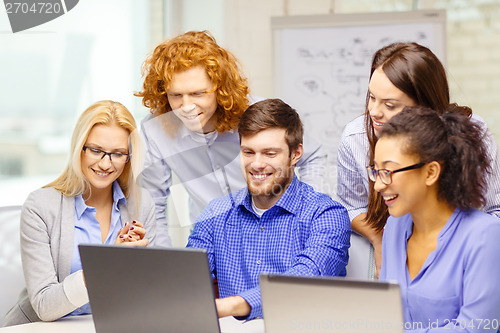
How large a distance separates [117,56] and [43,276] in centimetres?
195

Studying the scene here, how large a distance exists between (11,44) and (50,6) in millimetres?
301

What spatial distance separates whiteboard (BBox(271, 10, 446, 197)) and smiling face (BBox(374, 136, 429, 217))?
6.07 ft

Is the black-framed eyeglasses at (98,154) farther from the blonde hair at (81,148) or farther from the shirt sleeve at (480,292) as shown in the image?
the shirt sleeve at (480,292)

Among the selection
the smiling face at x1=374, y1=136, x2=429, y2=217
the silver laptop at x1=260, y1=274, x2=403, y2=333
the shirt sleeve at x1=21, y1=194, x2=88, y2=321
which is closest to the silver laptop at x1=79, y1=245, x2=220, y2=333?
the silver laptop at x1=260, y1=274, x2=403, y2=333

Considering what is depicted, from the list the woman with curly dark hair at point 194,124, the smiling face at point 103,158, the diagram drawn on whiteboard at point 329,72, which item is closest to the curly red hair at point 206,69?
the woman with curly dark hair at point 194,124

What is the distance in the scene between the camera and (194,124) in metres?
2.02

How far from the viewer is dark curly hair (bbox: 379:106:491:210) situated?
1.32 metres

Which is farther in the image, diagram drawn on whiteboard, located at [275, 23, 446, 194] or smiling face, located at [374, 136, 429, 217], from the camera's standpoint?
diagram drawn on whiteboard, located at [275, 23, 446, 194]

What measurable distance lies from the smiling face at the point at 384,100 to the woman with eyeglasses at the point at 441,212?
0.81 feet

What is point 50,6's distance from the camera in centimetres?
321

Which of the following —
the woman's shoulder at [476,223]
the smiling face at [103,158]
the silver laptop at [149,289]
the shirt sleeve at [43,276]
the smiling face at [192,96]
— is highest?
the smiling face at [192,96]

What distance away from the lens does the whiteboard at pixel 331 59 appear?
10.6 feet

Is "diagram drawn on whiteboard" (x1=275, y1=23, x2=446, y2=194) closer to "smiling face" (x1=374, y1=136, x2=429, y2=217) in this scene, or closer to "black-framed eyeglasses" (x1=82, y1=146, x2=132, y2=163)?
"black-framed eyeglasses" (x1=82, y1=146, x2=132, y2=163)

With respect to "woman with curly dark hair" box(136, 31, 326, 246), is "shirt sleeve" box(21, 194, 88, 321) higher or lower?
lower
